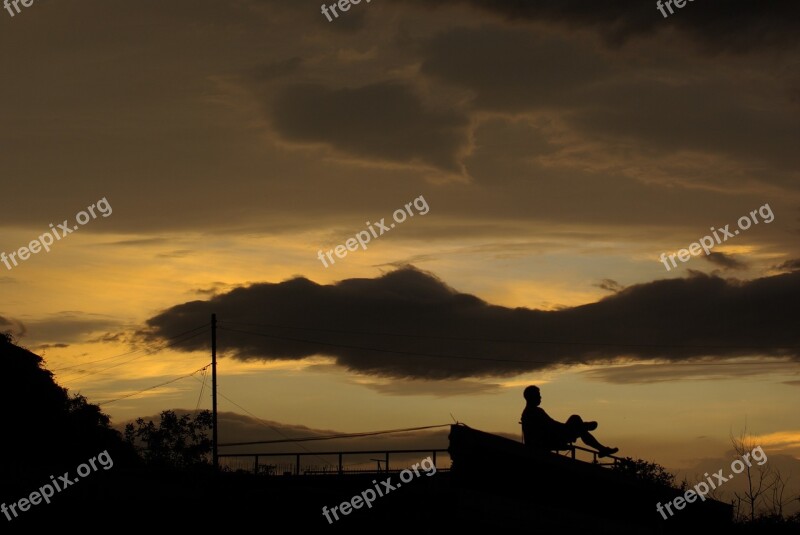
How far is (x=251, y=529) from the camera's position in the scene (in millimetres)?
24797

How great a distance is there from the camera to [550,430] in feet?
76.2

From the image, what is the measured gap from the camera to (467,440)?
22.2m

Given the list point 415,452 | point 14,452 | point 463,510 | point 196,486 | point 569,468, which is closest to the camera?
point 463,510

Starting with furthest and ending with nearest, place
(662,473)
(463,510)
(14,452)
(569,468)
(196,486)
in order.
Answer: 1. (662,473)
2. (14,452)
3. (196,486)
4. (569,468)
5. (463,510)

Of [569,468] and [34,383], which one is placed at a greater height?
[34,383]

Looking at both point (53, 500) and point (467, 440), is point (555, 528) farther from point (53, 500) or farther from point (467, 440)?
point (53, 500)

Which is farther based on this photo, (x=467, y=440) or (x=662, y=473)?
(x=662, y=473)

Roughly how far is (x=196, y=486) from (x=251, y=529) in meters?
1.89

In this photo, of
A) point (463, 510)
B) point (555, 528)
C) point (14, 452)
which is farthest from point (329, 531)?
point (14, 452)

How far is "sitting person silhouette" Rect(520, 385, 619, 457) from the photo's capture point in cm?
2314

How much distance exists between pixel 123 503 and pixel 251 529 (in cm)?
310

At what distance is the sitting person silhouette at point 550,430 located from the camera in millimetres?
23141

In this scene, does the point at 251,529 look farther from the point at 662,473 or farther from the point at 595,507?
the point at 662,473

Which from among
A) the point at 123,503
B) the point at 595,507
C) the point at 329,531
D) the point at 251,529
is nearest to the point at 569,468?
the point at 595,507
